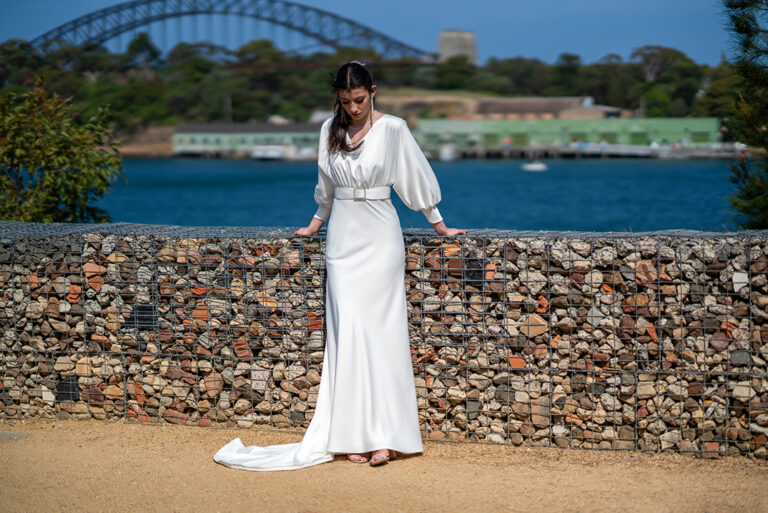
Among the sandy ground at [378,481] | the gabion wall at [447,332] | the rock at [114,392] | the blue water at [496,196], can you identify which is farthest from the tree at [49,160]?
the blue water at [496,196]

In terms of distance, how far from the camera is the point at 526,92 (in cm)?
11969

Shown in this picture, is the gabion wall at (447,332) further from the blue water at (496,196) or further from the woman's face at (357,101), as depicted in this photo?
the blue water at (496,196)

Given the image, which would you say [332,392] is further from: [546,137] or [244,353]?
[546,137]

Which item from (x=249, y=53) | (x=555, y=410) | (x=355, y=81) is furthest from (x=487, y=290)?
(x=249, y=53)

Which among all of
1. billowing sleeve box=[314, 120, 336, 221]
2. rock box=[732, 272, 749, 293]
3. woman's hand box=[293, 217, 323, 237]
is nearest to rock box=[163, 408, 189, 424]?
woman's hand box=[293, 217, 323, 237]

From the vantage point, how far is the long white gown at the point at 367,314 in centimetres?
423

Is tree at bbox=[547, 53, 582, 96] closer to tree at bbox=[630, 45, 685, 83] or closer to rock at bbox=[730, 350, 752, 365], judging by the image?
tree at bbox=[630, 45, 685, 83]

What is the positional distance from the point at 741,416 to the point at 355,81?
8.29 ft

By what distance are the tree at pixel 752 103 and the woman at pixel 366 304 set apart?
343cm

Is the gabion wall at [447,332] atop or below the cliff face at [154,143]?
below

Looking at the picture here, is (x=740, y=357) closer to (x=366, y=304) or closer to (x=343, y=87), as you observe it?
(x=366, y=304)

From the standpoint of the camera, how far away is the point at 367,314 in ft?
13.9

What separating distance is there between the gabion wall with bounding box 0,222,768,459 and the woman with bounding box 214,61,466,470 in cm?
37

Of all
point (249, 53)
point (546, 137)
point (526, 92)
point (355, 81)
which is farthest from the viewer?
point (249, 53)
